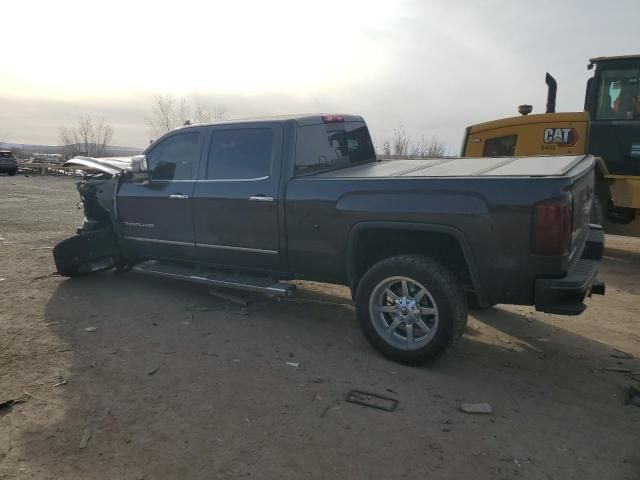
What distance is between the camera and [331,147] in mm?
5293

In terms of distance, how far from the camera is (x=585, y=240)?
4457mm

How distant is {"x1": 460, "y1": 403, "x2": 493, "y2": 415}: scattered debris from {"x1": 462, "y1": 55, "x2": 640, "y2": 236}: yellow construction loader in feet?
18.3

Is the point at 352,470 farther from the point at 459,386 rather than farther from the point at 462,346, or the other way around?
the point at 462,346

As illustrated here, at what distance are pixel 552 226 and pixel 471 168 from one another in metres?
1.11

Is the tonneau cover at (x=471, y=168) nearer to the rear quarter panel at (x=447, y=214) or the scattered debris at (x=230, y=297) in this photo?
the rear quarter panel at (x=447, y=214)

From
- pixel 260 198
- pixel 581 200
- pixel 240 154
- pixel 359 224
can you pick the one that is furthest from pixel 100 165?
pixel 581 200

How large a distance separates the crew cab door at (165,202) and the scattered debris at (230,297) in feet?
1.78

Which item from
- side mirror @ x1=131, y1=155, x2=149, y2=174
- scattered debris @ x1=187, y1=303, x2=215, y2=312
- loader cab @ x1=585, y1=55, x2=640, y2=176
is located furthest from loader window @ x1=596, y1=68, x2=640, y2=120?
side mirror @ x1=131, y1=155, x2=149, y2=174

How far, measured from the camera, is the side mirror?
5816 millimetres

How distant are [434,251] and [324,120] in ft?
6.42

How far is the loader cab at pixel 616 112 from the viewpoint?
26.2ft

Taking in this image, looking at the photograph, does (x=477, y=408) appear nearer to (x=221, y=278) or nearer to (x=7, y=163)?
(x=221, y=278)

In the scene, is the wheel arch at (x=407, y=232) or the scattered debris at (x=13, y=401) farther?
the wheel arch at (x=407, y=232)

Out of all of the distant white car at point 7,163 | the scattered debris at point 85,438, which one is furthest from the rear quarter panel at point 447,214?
the distant white car at point 7,163
